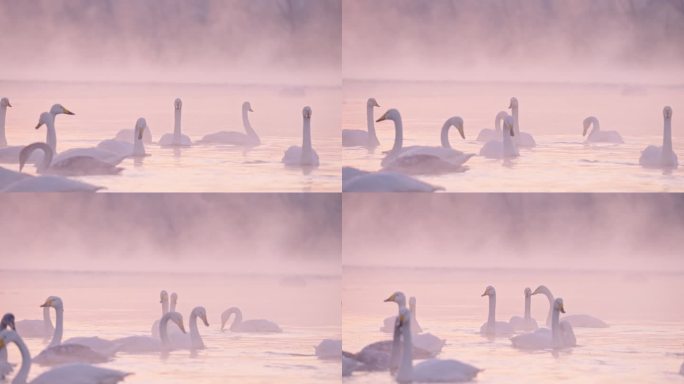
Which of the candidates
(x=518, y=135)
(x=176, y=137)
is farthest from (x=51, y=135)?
(x=518, y=135)

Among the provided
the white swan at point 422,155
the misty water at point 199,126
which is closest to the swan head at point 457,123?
the white swan at point 422,155

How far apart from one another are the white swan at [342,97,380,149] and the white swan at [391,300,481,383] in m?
0.49

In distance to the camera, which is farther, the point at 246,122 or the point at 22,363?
the point at 246,122

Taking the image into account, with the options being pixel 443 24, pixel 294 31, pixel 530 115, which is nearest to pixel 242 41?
pixel 294 31

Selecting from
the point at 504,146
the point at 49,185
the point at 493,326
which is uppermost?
the point at 504,146

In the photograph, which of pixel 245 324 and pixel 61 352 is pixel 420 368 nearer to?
pixel 245 324

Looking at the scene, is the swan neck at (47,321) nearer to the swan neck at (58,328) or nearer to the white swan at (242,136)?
the swan neck at (58,328)

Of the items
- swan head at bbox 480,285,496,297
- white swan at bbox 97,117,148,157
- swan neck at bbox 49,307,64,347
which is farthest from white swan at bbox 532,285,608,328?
swan neck at bbox 49,307,64,347

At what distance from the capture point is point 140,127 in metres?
3.78

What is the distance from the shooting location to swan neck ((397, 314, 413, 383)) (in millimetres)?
3691

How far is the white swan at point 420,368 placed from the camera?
3.70 metres

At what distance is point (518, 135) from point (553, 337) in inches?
23.2

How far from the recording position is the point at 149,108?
3.80 m

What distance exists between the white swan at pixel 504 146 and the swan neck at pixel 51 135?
1.23 meters
